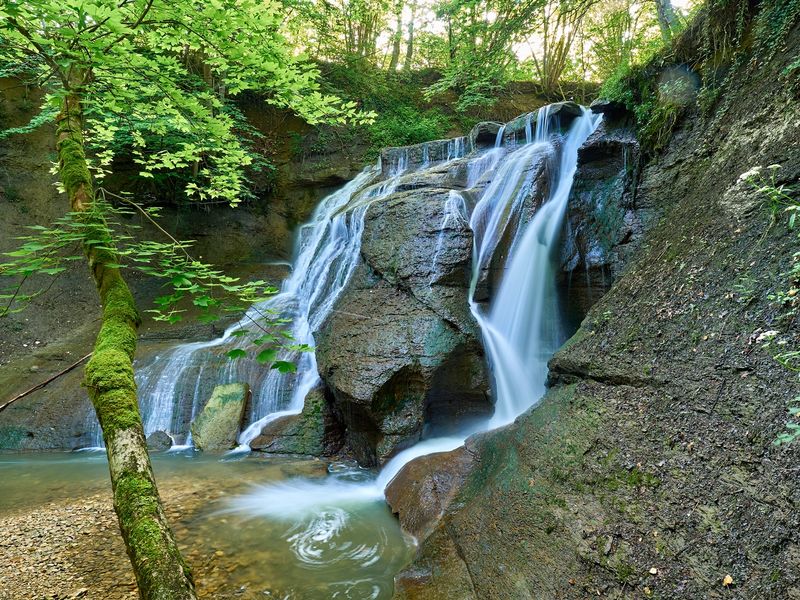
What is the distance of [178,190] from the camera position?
43.2ft

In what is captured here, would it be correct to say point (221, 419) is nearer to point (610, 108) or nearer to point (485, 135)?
point (610, 108)

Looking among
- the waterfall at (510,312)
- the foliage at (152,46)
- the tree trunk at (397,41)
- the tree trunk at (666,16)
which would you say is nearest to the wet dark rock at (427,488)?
the waterfall at (510,312)

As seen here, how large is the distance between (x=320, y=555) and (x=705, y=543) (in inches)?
119

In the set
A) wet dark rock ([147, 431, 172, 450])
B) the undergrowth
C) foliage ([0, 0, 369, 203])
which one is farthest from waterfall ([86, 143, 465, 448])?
foliage ([0, 0, 369, 203])

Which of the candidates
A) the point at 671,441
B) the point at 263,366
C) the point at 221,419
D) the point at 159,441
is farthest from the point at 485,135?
the point at 159,441

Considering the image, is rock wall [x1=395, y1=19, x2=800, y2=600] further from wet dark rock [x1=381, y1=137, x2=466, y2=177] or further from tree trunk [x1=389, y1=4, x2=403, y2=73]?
tree trunk [x1=389, y1=4, x2=403, y2=73]

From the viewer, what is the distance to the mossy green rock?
23.0ft

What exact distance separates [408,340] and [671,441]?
12.0ft

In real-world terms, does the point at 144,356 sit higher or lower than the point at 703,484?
lower

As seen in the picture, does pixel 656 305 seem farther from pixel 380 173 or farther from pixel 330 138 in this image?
pixel 330 138

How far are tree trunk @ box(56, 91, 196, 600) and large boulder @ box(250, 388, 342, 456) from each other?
4.35 m

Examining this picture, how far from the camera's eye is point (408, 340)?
5871mm

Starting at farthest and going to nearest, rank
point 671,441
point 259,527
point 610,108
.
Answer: point 610,108, point 259,527, point 671,441

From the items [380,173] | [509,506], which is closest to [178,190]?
[380,173]
